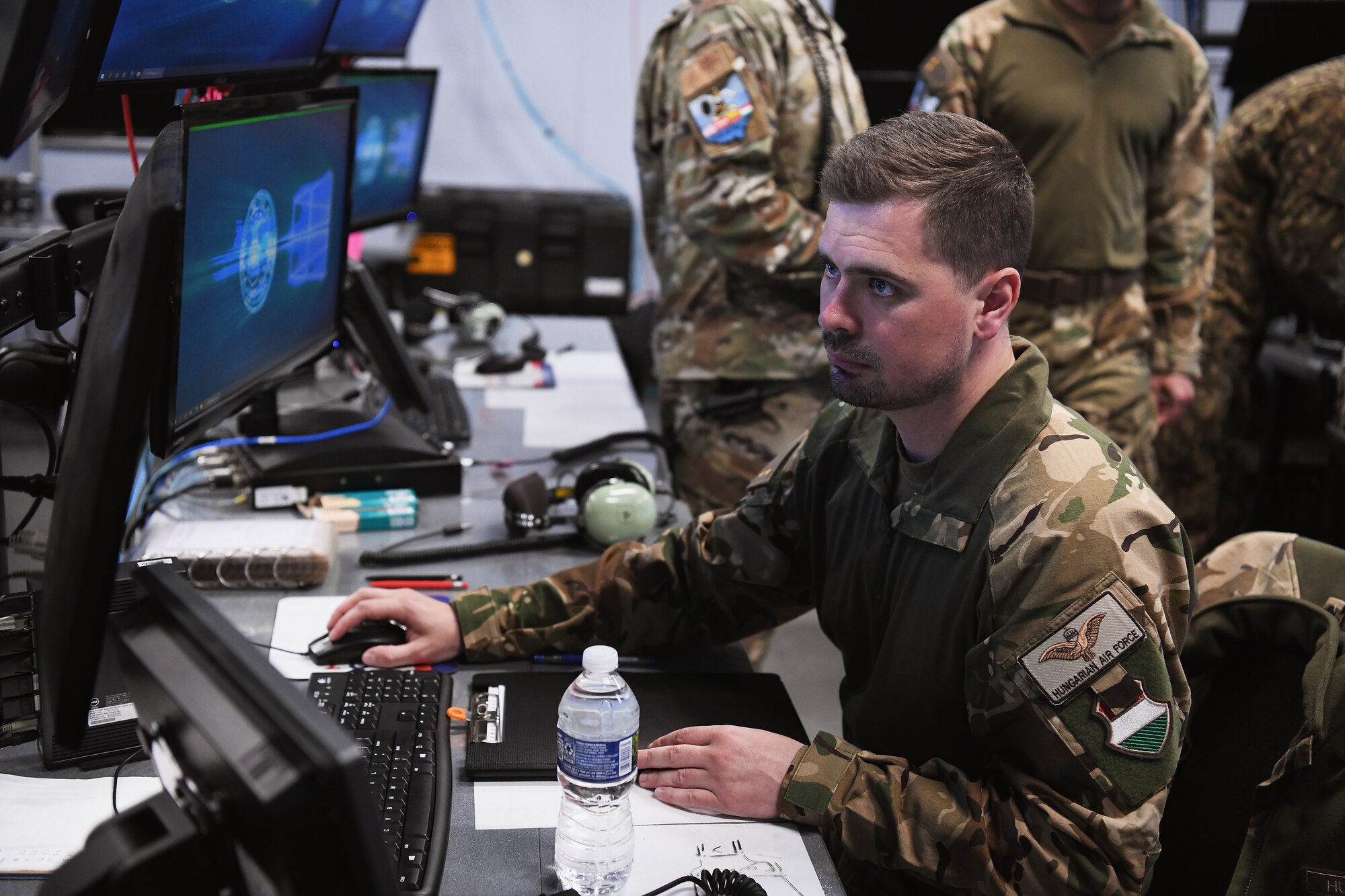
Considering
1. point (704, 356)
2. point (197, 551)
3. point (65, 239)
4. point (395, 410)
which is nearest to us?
point (65, 239)

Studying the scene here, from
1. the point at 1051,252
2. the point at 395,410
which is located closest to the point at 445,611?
the point at 395,410

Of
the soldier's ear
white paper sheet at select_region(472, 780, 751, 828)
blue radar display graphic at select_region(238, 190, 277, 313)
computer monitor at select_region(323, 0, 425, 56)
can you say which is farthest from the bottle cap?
computer monitor at select_region(323, 0, 425, 56)

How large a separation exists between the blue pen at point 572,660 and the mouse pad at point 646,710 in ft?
0.11

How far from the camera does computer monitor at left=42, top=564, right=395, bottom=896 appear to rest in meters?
0.52

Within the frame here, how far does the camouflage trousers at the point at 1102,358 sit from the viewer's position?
92.5 inches

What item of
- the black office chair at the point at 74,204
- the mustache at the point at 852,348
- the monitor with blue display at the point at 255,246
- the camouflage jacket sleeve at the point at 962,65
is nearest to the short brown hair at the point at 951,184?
the mustache at the point at 852,348

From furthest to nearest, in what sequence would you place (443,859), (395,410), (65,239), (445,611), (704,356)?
1. (704,356)
2. (395,410)
3. (445,611)
4. (65,239)
5. (443,859)

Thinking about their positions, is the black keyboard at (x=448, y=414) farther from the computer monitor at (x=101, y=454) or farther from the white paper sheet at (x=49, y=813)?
the computer monitor at (x=101, y=454)

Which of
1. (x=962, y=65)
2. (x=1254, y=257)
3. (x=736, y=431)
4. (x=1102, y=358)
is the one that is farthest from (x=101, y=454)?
(x=1254, y=257)

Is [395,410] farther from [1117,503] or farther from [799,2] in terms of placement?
[1117,503]

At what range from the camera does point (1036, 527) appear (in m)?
0.99

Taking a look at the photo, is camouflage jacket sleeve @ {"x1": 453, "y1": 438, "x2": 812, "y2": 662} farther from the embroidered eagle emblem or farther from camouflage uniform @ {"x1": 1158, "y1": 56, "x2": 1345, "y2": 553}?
camouflage uniform @ {"x1": 1158, "y1": 56, "x2": 1345, "y2": 553}

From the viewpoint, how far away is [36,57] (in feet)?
3.19

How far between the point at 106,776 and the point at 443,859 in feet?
1.02
